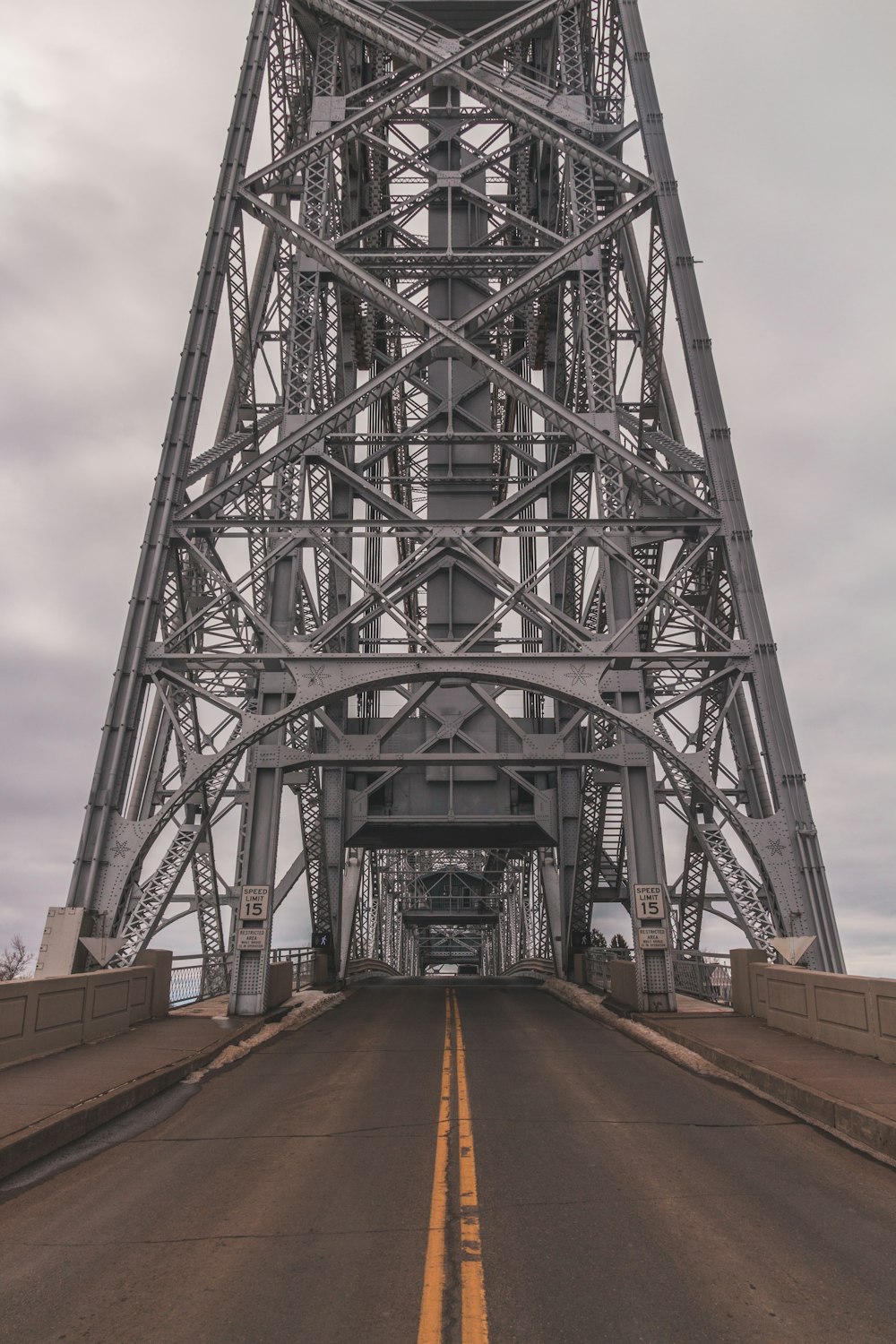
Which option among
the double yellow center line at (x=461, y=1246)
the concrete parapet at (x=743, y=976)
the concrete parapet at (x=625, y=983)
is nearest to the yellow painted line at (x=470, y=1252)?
the double yellow center line at (x=461, y=1246)

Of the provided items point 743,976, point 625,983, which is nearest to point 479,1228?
point 743,976

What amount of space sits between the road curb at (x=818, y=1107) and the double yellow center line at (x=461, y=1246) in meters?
3.19

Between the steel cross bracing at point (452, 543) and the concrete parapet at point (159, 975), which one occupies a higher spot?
the steel cross bracing at point (452, 543)

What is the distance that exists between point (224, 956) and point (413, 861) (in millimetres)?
30654

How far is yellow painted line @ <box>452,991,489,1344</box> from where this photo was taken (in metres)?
4.04

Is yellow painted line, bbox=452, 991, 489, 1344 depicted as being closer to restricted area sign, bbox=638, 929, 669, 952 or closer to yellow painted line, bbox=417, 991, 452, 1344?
yellow painted line, bbox=417, 991, 452, 1344

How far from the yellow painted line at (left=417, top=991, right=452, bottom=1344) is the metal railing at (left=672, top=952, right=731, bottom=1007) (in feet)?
36.5

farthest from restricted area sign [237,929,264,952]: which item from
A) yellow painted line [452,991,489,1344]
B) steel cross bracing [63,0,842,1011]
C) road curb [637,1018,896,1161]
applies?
yellow painted line [452,991,489,1344]

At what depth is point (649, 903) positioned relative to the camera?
16.9 m

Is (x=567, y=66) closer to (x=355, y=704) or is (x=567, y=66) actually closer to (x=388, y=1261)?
(x=355, y=704)

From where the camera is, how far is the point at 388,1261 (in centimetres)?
480

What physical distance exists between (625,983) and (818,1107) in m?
10.0

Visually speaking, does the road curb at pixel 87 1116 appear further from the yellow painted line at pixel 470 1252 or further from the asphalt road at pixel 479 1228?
the yellow painted line at pixel 470 1252

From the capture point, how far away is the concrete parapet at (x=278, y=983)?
58.9 feet
